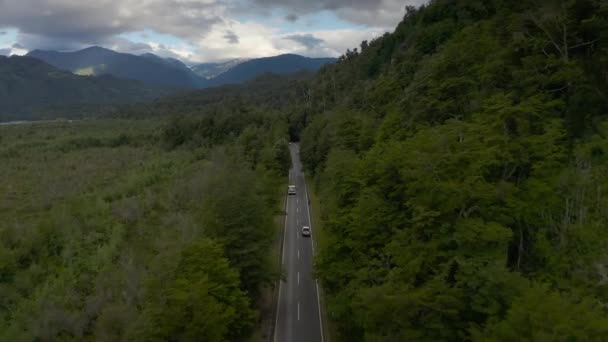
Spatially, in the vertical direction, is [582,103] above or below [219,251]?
above

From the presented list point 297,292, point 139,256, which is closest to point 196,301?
point 297,292

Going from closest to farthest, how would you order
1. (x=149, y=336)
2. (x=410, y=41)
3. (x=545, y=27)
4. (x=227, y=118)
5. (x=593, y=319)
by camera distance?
(x=593, y=319)
(x=149, y=336)
(x=545, y=27)
(x=410, y=41)
(x=227, y=118)

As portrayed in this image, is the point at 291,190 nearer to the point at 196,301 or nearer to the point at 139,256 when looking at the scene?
the point at 139,256

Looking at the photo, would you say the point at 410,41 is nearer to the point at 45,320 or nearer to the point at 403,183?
the point at 403,183

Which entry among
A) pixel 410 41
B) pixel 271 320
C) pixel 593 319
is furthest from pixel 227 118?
pixel 593 319

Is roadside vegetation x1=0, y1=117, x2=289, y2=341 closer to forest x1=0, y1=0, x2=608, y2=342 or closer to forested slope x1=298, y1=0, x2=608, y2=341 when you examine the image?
forest x1=0, y1=0, x2=608, y2=342

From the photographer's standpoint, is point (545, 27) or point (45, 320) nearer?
point (45, 320)

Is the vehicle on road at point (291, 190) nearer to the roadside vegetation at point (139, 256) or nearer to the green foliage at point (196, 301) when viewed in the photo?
the roadside vegetation at point (139, 256)
